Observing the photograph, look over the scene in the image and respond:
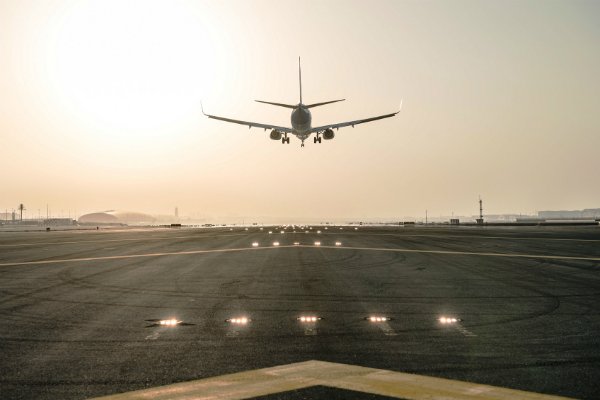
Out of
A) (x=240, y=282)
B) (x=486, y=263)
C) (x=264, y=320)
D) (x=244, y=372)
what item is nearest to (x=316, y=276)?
(x=240, y=282)

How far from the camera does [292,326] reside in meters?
9.30

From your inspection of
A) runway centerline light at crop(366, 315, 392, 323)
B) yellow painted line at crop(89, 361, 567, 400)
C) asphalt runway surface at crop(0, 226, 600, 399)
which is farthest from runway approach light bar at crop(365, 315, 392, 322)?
yellow painted line at crop(89, 361, 567, 400)

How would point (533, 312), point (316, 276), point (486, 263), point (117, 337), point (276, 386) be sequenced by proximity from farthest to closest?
point (486, 263), point (316, 276), point (533, 312), point (117, 337), point (276, 386)

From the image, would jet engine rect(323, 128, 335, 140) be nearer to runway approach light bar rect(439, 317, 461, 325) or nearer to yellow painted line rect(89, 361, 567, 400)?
runway approach light bar rect(439, 317, 461, 325)

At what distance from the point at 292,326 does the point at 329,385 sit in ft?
12.0

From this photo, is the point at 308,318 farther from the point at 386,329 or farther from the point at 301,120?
the point at 301,120

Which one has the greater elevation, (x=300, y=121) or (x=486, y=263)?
(x=300, y=121)

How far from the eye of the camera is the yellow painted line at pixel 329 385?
210 inches

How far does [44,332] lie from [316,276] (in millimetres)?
9661

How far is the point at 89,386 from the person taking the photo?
586 centimetres

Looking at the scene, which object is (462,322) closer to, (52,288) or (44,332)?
(44,332)

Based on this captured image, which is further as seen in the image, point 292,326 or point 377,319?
point 377,319

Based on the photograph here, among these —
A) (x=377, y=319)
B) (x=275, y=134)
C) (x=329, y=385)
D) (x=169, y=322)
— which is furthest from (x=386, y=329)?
(x=275, y=134)

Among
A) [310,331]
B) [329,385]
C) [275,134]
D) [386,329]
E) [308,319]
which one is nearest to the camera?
[329,385]
